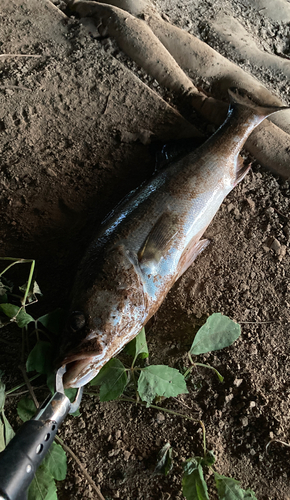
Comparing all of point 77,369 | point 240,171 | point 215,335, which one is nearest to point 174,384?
point 215,335

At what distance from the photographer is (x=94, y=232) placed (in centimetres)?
264

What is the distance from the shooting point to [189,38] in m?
3.74

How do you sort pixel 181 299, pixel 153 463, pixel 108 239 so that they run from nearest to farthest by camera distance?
pixel 153 463 → pixel 108 239 → pixel 181 299

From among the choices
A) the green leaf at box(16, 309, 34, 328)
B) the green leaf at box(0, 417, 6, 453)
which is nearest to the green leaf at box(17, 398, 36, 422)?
the green leaf at box(0, 417, 6, 453)

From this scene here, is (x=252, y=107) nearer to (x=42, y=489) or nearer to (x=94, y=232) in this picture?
(x=94, y=232)

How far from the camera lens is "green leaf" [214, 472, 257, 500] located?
2.03 m

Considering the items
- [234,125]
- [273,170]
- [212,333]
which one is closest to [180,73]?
[234,125]

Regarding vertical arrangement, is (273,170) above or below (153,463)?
above

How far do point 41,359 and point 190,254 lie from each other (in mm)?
1309

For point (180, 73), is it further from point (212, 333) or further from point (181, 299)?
point (212, 333)

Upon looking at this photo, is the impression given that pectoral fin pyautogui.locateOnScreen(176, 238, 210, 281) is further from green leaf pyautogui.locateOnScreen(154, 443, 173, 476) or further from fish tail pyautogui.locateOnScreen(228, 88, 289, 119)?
fish tail pyautogui.locateOnScreen(228, 88, 289, 119)

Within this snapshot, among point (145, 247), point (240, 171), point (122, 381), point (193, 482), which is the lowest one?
point (193, 482)

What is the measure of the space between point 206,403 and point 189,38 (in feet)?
11.8

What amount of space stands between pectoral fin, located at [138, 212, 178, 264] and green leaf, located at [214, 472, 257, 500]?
1386 mm
